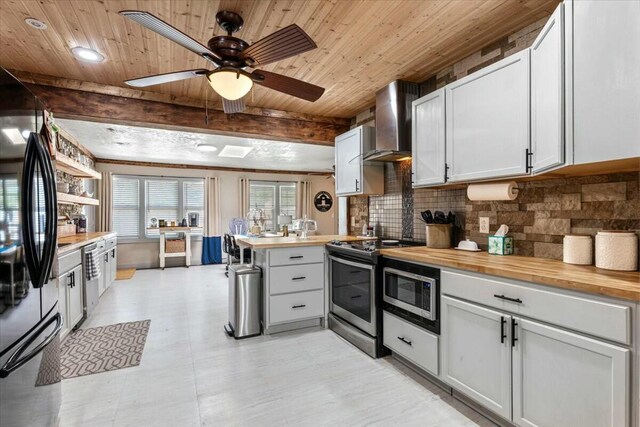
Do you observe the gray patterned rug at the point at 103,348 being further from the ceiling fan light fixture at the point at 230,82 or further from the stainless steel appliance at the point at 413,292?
the ceiling fan light fixture at the point at 230,82

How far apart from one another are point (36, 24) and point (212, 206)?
18.3 ft

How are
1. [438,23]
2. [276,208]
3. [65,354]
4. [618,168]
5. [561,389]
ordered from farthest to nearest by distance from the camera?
[276,208] < [65,354] < [438,23] < [618,168] < [561,389]

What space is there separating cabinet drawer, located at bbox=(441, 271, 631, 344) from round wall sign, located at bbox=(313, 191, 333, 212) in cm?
708

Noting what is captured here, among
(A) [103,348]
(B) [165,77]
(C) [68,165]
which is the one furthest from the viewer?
(C) [68,165]

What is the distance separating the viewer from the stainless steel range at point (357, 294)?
8.54 ft

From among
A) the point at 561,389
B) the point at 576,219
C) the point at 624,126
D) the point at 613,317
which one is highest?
the point at 624,126

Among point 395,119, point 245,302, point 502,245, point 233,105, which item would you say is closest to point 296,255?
point 245,302

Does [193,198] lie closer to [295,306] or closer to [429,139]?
[295,306]

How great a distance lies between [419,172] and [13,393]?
275cm

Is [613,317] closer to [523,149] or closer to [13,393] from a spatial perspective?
[523,149]

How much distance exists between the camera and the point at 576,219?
195 centimetres

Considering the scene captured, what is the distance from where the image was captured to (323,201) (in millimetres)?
9039

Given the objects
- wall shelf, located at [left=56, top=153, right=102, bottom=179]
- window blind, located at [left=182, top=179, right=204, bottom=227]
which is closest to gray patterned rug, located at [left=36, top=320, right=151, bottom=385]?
wall shelf, located at [left=56, top=153, right=102, bottom=179]

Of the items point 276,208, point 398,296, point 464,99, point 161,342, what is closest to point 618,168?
point 464,99
